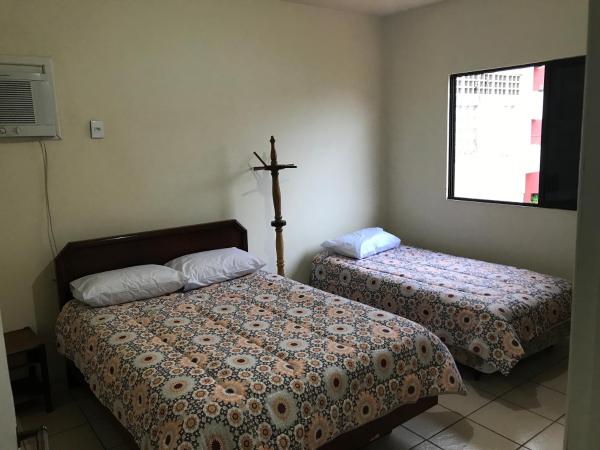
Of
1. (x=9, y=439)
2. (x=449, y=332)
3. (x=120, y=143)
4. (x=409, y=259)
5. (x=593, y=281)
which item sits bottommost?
(x=449, y=332)

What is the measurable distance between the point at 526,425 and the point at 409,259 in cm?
164

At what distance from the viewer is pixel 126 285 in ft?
9.39

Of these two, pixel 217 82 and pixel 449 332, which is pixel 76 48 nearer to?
Result: pixel 217 82

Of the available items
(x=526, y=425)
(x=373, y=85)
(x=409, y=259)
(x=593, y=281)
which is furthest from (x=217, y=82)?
(x=593, y=281)

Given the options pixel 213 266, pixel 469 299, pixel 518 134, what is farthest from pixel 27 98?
pixel 518 134

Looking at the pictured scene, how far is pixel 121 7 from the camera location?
10.1ft

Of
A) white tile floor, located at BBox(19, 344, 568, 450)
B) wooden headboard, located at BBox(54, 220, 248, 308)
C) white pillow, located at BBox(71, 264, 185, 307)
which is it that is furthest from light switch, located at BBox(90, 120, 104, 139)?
white tile floor, located at BBox(19, 344, 568, 450)

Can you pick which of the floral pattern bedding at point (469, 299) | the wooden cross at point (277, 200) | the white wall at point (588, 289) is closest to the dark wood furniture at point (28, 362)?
the wooden cross at point (277, 200)

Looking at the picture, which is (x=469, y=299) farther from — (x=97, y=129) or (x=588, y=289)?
(x=588, y=289)

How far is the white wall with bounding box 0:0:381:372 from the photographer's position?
9.49 feet

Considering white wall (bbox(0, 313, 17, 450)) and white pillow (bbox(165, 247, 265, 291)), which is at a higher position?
white wall (bbox(0, 313, 17, 450))

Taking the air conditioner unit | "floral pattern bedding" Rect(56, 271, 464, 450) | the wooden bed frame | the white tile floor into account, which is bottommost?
the white tile floor

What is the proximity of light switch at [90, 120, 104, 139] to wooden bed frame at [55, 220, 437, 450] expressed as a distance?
66 centimetres

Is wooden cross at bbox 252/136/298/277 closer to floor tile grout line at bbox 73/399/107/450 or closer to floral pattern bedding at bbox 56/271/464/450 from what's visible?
floral pattern bedding at bbox 56/271/464/450
